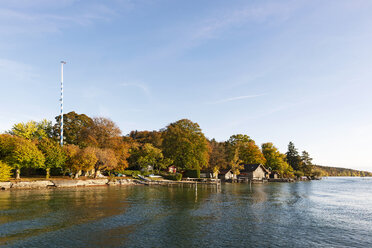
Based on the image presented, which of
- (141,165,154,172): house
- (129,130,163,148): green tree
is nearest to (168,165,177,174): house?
(141,165,154,172): house

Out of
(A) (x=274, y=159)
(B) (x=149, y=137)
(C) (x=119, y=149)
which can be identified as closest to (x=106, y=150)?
(C) (x=119, y=149)

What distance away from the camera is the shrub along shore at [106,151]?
58.8 m

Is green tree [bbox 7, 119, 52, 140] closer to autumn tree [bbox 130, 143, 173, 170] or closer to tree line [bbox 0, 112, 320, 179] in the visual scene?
tree line [bbox 0, 112, 320, 179]

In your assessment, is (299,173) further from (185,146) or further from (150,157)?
(150,157)

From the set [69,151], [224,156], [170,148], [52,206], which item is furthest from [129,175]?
[52,206]

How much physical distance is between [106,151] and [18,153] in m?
21.3

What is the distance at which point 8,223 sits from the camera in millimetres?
22984

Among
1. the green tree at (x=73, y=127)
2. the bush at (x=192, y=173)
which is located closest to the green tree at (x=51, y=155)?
the green tree at (x=73, y=127)

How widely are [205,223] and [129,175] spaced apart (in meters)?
69.2

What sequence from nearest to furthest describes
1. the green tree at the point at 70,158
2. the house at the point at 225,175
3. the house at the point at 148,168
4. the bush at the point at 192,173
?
the green tree at the point at 70,158 → the house at the point at 148,168 → the bush at the point at 192,173 → the house at the point at 225,175

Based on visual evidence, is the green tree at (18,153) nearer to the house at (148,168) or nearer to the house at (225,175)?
the house at (148,168)

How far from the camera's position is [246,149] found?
4980 inches

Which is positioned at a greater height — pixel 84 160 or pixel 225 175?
pixel 84 160

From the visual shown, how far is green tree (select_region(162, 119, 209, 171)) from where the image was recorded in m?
94.1
